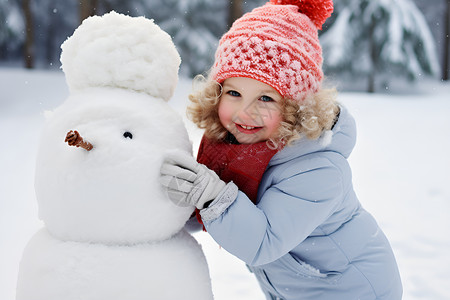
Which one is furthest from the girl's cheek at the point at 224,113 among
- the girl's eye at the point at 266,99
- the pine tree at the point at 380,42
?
the pine tree at the point at 380,42

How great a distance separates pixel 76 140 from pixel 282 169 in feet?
2.07

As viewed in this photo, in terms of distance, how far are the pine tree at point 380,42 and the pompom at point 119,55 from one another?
8.45m

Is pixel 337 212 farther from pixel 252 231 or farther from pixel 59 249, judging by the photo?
pixel 59 249

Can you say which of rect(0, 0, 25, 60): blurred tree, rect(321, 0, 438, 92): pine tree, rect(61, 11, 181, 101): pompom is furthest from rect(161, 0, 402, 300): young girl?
rect(0, 0, 25, 60): blurred tree

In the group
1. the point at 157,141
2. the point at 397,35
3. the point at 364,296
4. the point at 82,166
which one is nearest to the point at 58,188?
the point at 82,166

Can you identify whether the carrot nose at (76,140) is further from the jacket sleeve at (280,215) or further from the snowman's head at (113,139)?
the jacket sleeve at (280,215)

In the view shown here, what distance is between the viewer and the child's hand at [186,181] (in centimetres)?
106

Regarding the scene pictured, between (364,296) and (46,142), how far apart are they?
1.15 meters

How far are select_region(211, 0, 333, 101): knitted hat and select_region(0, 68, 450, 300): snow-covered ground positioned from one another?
28cm

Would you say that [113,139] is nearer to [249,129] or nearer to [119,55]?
[119,55]

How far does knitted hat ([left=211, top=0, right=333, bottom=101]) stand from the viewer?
4.26 feet

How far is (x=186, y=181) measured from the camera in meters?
1.06

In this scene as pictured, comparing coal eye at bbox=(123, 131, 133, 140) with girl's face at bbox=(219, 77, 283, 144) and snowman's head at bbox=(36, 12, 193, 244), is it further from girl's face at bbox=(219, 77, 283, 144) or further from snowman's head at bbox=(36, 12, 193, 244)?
girl's face at bbox=(219, 77, 283, 144)

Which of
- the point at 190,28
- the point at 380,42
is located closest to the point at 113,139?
the point at 190,28
